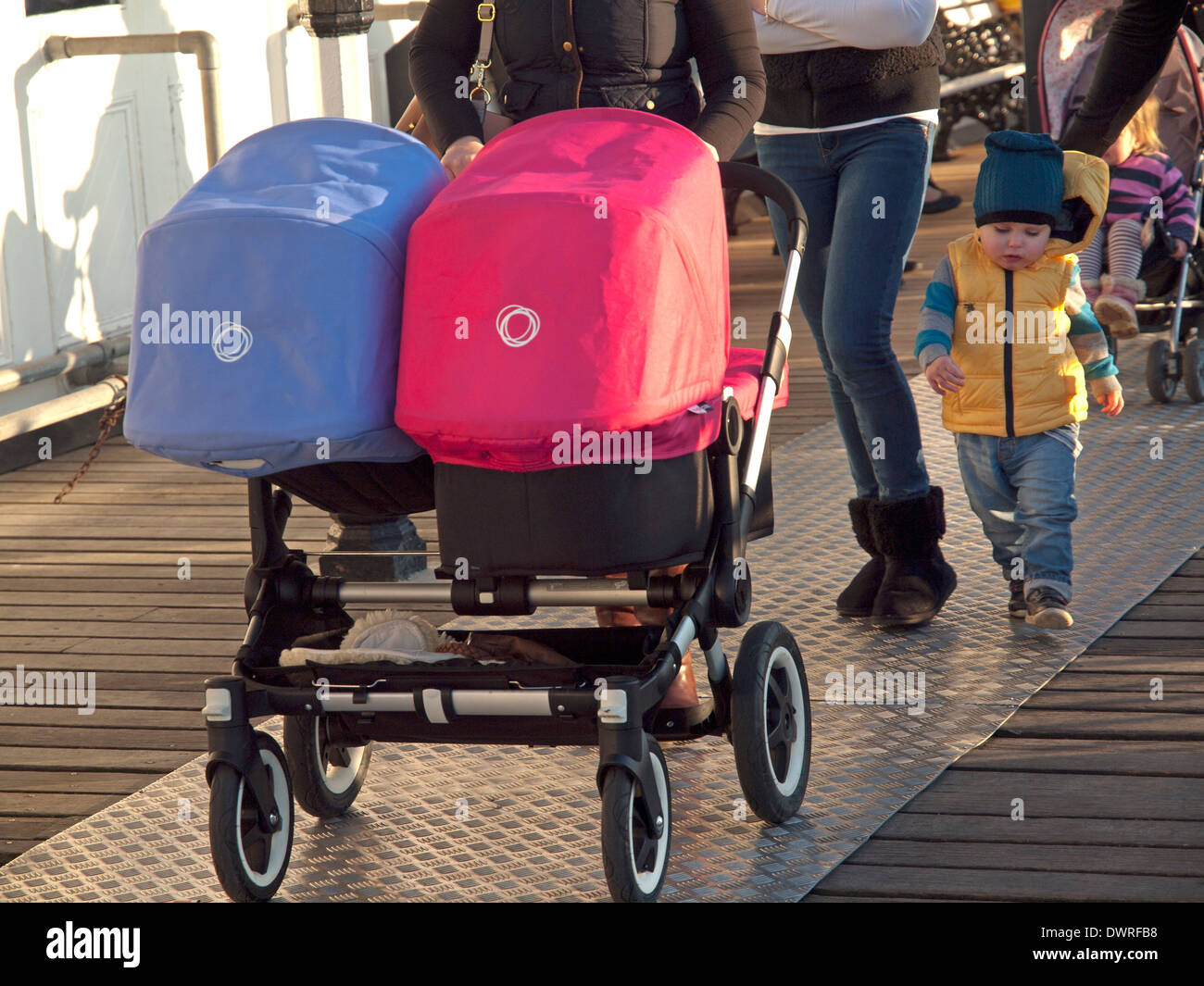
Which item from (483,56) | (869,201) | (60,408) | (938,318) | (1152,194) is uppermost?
(483,56)

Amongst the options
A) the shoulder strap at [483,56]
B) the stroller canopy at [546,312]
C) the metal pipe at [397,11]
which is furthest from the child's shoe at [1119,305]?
the stroller canopy at [546,312]

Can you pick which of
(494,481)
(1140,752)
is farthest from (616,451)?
(1140,752)

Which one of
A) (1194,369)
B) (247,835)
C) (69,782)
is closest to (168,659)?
(69,782)

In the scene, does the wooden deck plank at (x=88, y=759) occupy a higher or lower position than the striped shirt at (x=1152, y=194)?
lower

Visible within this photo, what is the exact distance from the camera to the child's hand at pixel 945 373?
3.47 meters

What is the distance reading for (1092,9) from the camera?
5.80 metres

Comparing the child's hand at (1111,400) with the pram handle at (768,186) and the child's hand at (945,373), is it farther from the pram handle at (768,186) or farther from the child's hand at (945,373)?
the pram handle at (768,186)

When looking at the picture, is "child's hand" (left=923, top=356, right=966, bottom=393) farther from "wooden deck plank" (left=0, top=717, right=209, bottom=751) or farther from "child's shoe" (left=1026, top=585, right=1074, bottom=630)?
"wooden deck plank" (left=0, top=717, right=209, bottom=751)

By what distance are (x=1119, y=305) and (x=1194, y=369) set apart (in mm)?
323

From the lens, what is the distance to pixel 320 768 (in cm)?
277

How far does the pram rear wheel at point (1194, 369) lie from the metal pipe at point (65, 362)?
3.64 meters

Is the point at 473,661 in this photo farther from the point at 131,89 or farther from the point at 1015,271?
the point at 131,89

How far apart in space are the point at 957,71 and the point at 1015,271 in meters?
7.97

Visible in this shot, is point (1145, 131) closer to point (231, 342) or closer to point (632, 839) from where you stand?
A: point (632, 839)
